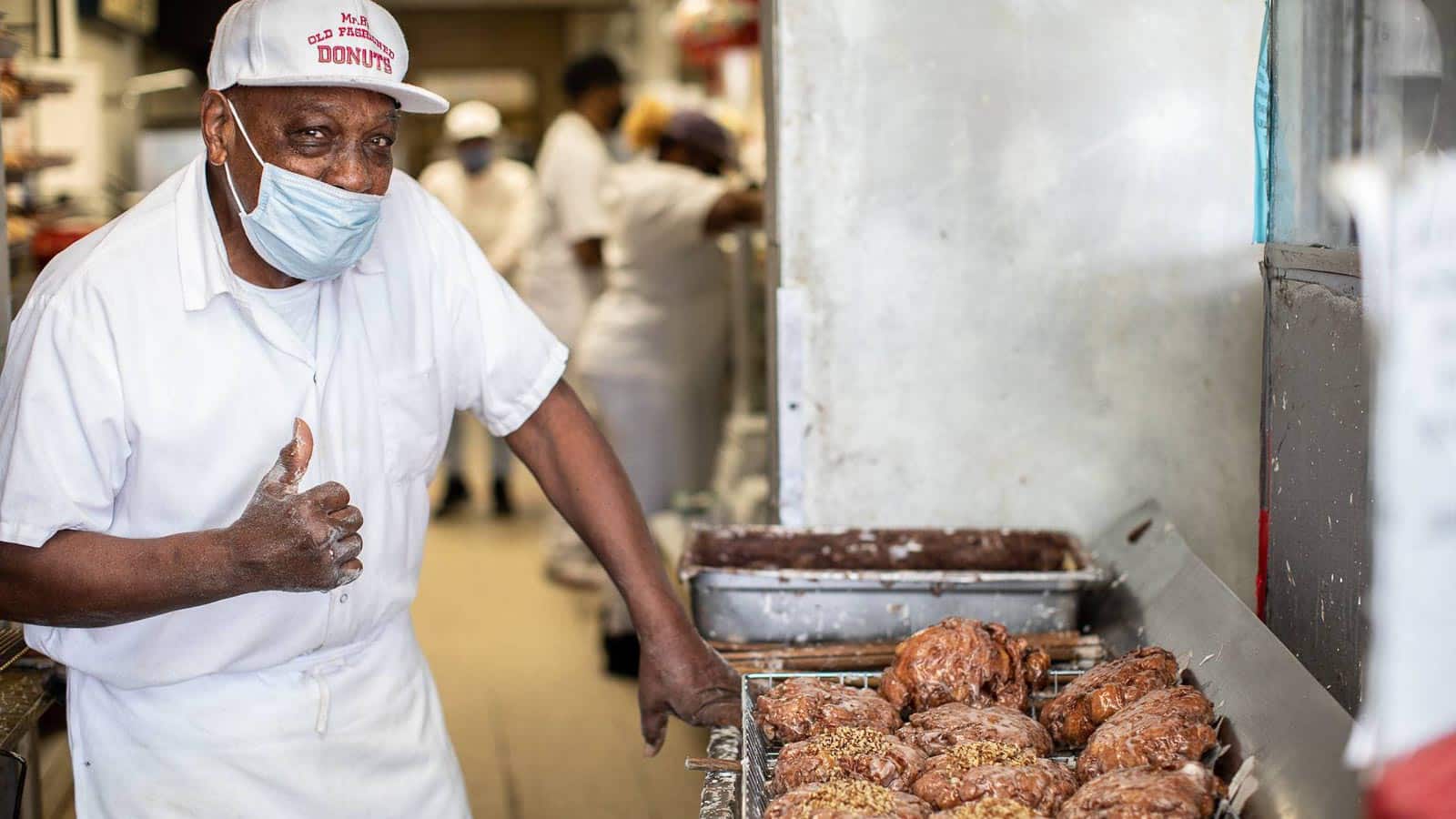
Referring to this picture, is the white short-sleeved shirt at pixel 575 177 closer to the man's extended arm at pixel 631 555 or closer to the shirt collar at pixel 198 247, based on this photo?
the man's extended arm at pixel 631 555

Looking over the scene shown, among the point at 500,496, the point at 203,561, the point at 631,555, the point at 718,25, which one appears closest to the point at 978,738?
the point at 631,555

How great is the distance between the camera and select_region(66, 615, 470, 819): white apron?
201cm

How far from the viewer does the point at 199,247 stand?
1988mm

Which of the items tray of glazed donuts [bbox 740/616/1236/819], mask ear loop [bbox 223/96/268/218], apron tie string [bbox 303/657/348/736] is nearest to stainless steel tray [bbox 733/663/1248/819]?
tray of glazed donuts [bbox 740/616/1236/819]

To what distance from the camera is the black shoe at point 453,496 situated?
313 inches

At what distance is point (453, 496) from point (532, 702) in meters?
3.24

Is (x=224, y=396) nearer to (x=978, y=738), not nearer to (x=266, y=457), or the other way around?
(x=266, y=457)

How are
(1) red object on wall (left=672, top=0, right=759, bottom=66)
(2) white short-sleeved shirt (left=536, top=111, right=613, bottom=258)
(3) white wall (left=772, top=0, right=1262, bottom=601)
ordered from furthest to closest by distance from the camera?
(1) red object on wall (left=672, top=0, right=759, bottom=66), (2) white short-sleeved shirt (left=536, top=111, right=613, bottom=258), (3) white wall (left=772, top=0, right=1262, bottom=601)

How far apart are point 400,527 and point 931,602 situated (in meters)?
0.92

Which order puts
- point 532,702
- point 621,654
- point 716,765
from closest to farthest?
point 716,765 < point 532,702 < point 621,654

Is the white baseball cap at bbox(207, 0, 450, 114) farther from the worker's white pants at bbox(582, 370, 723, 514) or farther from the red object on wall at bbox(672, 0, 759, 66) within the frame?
the red object on wall at bbox(672, 0, 759, 66)

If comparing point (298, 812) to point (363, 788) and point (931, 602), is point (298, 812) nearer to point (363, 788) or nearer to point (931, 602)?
point (363, 788)

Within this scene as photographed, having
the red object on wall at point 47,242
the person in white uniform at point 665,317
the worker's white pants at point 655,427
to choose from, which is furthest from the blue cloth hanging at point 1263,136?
the red object on wall at point 47,242

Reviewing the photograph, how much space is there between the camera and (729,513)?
5602mm
